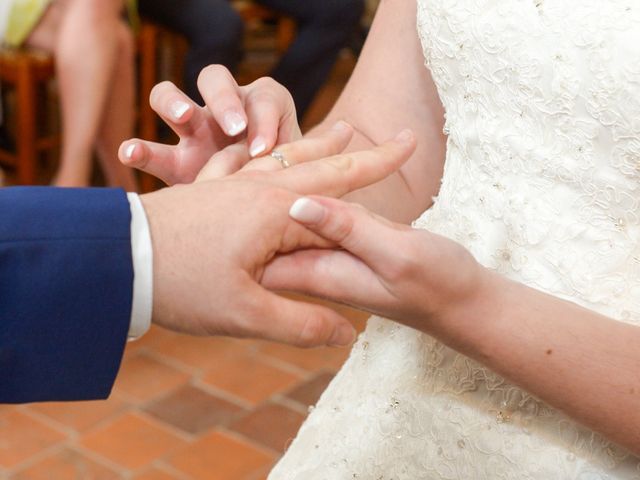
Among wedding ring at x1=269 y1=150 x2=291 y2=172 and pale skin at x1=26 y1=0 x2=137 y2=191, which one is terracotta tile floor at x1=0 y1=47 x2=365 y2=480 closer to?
pale skin at x1=26 y1=0 x2=137 y2=191

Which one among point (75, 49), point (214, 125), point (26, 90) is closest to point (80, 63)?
point (75, 49)

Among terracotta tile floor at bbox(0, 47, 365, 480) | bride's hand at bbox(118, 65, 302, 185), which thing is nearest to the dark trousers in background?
terracotta tile floor at bbox(0, 47, 365, 480)

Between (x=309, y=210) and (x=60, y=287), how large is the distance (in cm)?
24

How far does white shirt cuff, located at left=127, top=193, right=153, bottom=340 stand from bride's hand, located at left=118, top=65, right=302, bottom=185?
0.22m

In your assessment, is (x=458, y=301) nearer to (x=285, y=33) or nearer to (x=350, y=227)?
(x=350, y=227)

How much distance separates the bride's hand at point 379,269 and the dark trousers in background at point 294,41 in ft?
9.06

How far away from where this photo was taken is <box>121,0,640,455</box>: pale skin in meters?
0.88

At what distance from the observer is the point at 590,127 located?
1057 millimetres

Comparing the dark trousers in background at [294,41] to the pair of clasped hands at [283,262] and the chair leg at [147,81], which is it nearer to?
the chair leg at [147,81]

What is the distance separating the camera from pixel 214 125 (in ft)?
3.94

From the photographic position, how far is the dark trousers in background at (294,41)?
366 centimetres

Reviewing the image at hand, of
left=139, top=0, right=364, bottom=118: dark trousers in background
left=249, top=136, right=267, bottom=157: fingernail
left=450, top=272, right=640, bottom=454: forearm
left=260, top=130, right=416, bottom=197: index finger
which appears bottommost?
left=139, top=0, right=364, bottom=118: dark trousers in background

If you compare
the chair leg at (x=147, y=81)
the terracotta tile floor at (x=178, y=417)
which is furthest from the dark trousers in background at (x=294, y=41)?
the terracotta tile floor at (x=178, y=417)

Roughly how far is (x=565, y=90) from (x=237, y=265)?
1.46 feet
